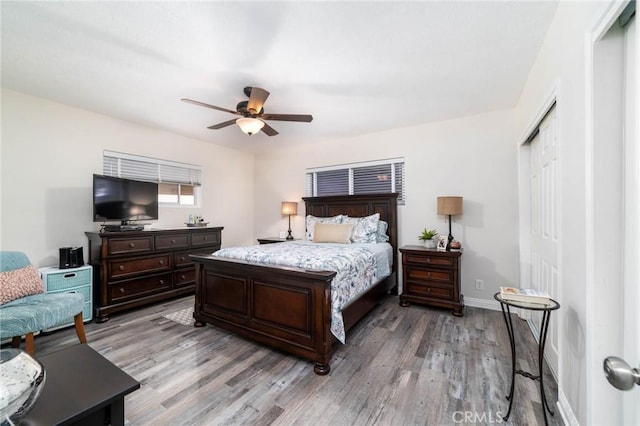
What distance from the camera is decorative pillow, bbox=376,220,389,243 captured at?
12.9 feet

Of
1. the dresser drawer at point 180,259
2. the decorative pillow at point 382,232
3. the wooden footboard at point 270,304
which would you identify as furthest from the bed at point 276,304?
the dresser drawer at point 180,259

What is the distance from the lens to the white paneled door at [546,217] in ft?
6.61

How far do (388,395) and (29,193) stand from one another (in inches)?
165

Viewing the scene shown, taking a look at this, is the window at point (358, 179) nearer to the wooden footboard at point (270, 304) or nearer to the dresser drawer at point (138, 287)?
the wooden footboard at point (270, 304)

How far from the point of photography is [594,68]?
1.21 m

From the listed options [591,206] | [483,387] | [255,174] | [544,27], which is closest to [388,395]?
[483,387]

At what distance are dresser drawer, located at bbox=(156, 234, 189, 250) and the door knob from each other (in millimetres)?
4186

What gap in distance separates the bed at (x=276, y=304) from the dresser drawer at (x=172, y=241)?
107cm

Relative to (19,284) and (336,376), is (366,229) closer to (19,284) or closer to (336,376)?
(336,376)

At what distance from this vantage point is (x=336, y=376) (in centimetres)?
202

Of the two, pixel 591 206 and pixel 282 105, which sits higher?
pixel 282 105

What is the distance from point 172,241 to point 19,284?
1546 millimetres

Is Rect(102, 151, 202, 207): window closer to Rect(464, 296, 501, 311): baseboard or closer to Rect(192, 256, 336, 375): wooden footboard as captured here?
Rect(192, 256, 336, 375): wooden footboard

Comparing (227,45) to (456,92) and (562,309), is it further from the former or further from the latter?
(562,309)
